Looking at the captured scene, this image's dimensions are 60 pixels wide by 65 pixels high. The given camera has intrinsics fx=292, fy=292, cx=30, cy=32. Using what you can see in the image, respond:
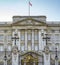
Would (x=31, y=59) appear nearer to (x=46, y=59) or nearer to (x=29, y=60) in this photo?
(x=29, y=60)

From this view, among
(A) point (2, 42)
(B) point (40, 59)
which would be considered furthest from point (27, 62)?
(A) point (2, 42)

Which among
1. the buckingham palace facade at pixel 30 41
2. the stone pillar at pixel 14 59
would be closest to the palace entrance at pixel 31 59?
the buckingham palace facade at pixel 30 41

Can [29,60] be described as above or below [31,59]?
below

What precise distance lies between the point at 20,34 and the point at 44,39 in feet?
16.6

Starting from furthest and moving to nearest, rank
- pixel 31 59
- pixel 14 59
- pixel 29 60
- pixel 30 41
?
pixel 30 41, pixel 14 59, pixel 31 59, pixel 29 60

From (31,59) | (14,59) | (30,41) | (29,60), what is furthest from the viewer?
(30,41)

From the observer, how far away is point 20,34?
6000 cm

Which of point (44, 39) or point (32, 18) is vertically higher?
point (32, 18)

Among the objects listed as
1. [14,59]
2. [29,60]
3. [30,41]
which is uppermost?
[30,41]

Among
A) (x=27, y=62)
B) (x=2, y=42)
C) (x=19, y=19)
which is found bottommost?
(x=27, y=62)

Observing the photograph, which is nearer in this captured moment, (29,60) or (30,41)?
(29,60)

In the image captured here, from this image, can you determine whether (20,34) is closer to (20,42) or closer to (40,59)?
(20,42)

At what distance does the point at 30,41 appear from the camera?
5978cm

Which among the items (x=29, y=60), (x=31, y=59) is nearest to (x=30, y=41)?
(x=31, y=59)
